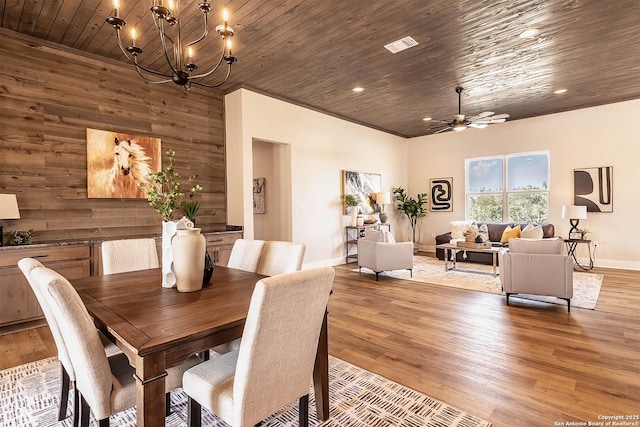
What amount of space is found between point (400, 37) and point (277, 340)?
3.54 m

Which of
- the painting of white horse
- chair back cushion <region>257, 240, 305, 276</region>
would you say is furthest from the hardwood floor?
the painting of white horse

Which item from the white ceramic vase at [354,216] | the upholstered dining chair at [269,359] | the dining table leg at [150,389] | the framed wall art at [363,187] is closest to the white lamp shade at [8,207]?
the upholstered dining chair at [269,359]

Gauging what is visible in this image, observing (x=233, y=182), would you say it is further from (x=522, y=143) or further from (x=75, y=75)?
(x=522, y=143)

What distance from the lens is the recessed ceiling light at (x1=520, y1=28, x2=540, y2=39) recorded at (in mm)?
3451

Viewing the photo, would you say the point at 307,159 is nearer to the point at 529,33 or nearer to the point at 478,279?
the point at 478,279

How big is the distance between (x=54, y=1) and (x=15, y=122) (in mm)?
1367

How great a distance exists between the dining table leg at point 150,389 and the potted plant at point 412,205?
751 cm

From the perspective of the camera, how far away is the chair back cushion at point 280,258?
92.2 inches

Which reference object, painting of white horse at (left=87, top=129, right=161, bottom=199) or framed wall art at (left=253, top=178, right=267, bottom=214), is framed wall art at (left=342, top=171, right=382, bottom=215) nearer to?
framed wall art at (left=253, top=178, right=267, bottom=214)

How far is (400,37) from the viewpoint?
359 centimetres

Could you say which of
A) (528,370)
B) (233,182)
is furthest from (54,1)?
(528,370)

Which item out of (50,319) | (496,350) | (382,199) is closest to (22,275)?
(50,319)

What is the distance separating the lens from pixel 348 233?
22.6ft

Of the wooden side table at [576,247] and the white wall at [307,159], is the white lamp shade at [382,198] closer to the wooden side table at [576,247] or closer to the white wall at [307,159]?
the white wall at [307,159]
